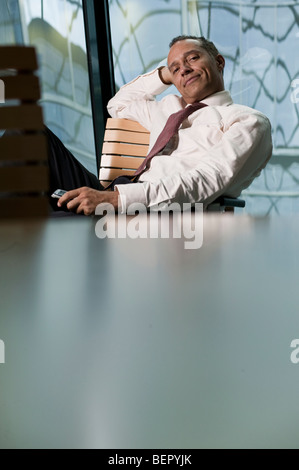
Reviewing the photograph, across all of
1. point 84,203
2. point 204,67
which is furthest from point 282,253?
point 204,67

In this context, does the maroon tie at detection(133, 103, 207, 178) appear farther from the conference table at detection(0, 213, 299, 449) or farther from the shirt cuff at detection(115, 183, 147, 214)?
the conference table at detection(0, 213, 299, 449)

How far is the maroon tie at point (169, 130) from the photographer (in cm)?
202

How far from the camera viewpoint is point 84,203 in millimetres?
1459

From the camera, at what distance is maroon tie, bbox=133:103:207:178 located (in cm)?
202

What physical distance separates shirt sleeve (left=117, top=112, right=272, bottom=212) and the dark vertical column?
164cm

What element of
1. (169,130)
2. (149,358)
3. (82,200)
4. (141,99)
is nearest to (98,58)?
(141,99)

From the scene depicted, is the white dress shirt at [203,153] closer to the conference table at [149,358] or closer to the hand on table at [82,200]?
the hand on table at [82,200]

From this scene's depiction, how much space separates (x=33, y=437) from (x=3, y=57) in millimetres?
1641

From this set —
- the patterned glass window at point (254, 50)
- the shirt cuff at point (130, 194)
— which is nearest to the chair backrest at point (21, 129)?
the shirt cuff at point (130, 194)

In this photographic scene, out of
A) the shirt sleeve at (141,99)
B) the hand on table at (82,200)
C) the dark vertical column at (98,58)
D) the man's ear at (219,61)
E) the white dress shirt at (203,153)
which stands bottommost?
the hand on table at (82,200)

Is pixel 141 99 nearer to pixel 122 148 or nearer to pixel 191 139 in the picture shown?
pixel 122 148

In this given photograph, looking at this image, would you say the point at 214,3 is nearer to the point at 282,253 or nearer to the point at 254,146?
the point at 254,146

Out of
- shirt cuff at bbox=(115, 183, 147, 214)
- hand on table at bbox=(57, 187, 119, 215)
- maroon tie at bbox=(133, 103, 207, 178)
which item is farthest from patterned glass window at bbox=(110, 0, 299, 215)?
hand on table at bbox=(57, 187, 119, 215)

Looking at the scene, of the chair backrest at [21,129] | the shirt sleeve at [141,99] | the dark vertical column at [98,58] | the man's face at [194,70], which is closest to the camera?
the chair backrest at [21,129]
